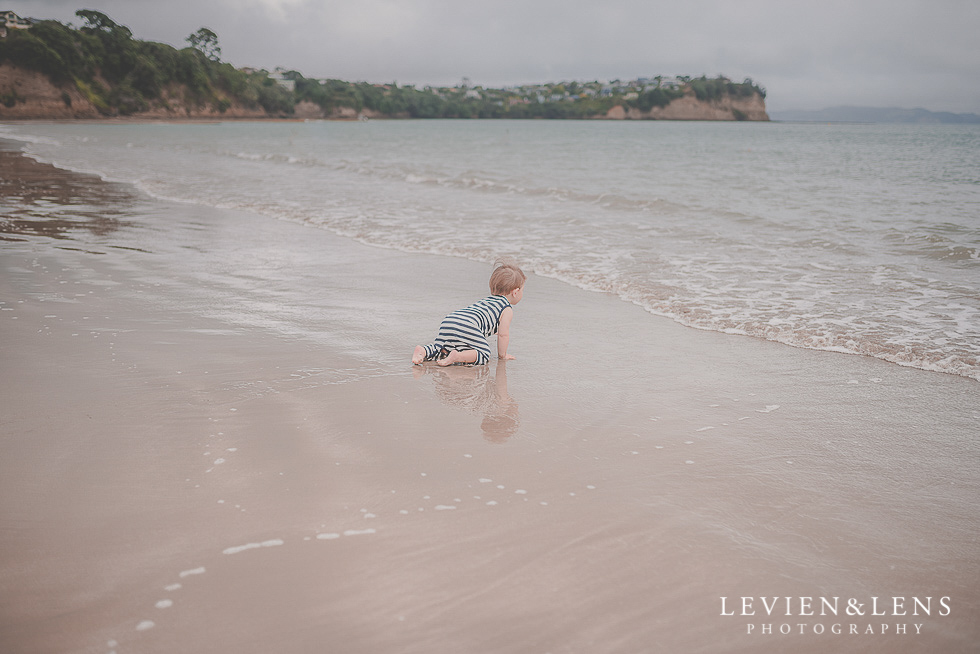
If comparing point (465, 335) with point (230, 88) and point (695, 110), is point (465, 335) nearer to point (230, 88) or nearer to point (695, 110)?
point (230, 88)

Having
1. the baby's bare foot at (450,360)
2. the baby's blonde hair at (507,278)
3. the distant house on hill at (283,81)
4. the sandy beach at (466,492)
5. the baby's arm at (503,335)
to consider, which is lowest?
the sandy beach at (466,492)

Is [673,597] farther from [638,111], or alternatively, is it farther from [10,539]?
[638,111]

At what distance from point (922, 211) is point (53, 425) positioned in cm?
1430

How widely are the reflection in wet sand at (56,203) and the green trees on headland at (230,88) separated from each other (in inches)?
2900

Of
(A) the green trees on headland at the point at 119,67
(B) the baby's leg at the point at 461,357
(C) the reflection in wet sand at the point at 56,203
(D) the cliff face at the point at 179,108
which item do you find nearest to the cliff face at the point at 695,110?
(D) the cliff face at the point at 179,108

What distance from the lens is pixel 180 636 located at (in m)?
1.86

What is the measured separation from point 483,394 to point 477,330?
68cm

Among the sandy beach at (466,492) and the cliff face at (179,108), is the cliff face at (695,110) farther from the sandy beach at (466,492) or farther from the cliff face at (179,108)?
the sandy beach at (466,492)

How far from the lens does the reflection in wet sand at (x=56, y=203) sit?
358 inches

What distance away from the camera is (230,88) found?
112562 millimetres

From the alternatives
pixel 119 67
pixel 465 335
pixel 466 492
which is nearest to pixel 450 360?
pixel 465 335

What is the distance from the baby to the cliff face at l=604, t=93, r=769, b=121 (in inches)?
5996

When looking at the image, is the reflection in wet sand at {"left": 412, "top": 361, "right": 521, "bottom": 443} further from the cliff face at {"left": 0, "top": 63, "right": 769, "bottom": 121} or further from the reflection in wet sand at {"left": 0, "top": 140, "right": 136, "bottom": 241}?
the cliff face at {"left": 0, "top": 63, "right": 769, "bottom": 121}

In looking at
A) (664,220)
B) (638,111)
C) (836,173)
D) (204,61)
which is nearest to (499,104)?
(638,111)
